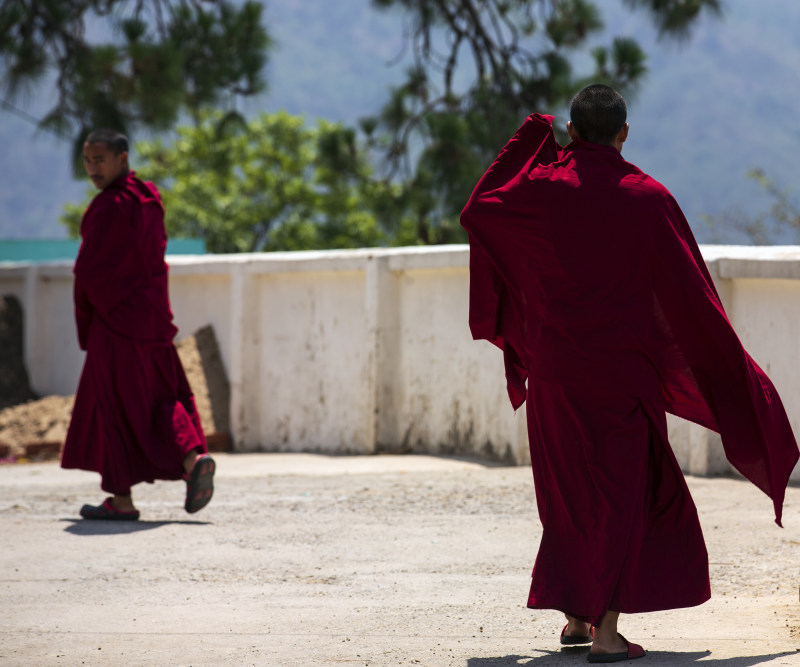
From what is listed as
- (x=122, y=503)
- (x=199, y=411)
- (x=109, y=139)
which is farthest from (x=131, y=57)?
(x=122, y=503)

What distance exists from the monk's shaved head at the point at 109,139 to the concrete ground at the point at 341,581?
6.22ft

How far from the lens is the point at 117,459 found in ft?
19.5

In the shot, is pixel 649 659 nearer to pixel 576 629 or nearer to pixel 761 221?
pixel 576 629

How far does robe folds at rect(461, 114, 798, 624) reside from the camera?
340 centimetres

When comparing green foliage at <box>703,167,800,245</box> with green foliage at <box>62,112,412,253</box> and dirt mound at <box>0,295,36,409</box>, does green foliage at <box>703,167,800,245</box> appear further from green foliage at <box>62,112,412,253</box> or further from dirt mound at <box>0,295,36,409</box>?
green foliage at <box>62,112,412,253</box>

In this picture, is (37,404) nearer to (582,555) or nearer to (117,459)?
(117,459)

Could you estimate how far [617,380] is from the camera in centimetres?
346

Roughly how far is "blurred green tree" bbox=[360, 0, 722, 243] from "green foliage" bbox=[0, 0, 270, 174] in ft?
8.33

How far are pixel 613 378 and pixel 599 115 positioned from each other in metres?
0.79

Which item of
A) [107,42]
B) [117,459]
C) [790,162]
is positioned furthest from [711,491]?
[790,162]

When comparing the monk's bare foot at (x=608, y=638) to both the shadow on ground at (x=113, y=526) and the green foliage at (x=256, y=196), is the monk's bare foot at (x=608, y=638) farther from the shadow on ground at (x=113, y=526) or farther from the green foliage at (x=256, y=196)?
the green foliage at (x=256, y=196)

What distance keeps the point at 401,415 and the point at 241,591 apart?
13.9 ft

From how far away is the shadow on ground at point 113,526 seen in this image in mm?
5703


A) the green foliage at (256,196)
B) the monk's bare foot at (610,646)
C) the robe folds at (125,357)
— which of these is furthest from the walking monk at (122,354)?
the green foliage at (256,196)
